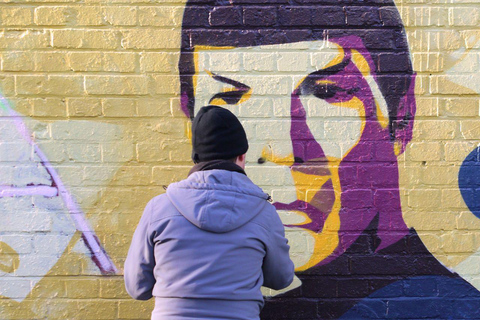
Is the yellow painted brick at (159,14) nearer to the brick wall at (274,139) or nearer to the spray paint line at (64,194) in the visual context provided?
the brick wall at (274,139)

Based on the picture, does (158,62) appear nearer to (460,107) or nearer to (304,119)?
(304,119)

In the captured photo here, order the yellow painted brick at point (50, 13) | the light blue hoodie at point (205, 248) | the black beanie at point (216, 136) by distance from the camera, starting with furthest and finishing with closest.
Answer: the yellow painted brick at point (50, 13) → the black beanie at point (216, 136) → the light blue hoodie at point (205, 248)

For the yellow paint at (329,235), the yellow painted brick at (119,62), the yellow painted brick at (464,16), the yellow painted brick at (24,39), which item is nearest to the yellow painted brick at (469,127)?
the yellow painted brick at (464,16)

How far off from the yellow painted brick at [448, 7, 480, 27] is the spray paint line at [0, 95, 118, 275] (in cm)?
234

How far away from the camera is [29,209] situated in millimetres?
2418

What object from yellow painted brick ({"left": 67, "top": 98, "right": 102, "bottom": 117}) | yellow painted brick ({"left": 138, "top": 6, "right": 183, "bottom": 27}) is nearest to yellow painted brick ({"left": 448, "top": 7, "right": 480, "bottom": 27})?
yellow painted brick ({"left": 138, "top": 6, "right": 183, "bottom": 27})

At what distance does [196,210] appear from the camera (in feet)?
5.23

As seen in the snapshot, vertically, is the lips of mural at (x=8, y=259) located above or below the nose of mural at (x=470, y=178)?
below

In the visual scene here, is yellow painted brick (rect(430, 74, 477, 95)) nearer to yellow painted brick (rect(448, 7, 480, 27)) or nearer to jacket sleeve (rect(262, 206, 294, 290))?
yellow painted brick (rect(448, 7, 480, 27))

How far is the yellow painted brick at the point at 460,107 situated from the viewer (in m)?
2.45

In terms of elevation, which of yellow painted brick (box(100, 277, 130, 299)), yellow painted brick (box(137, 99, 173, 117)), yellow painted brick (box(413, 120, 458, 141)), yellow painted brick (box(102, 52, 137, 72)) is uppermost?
yellow painted brick (box(102, 52, 137, 72))

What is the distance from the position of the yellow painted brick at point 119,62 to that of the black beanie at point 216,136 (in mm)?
882

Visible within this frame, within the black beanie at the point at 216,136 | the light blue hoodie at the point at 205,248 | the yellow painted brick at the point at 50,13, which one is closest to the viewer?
the light blue hoodie at the point at 205,248

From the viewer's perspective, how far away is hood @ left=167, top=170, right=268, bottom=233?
1.58m
